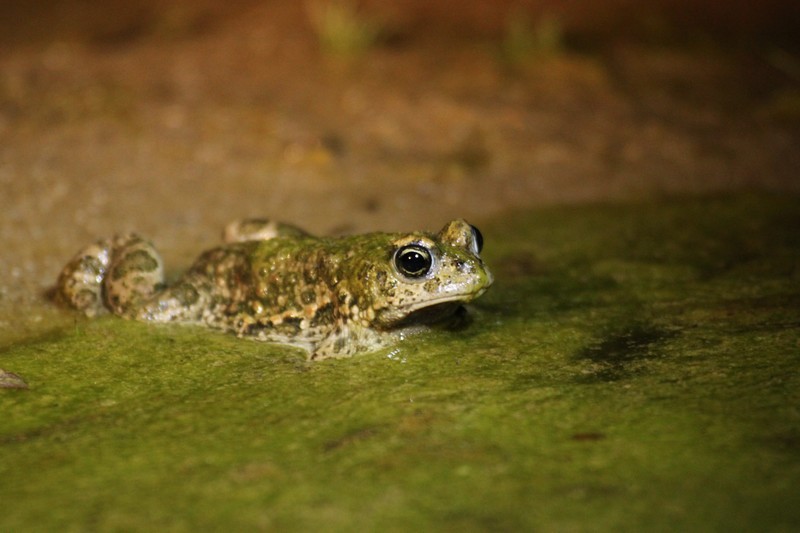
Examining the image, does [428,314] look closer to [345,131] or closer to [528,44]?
[345,131]

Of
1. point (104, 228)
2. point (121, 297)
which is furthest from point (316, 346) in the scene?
point (104, 228)

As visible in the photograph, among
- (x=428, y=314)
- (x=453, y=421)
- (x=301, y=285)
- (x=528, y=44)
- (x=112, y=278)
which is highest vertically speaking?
(x=528, y=44)

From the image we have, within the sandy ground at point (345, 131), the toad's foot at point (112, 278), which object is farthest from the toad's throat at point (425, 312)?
the sandy ground at point (345, 131)

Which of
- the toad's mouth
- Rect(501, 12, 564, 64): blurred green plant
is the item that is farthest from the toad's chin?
Rect(501, 12, 564, 64): blurred green plant

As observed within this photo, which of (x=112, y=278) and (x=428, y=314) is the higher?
(x=112, y=278)

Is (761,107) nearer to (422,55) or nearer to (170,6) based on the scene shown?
(422,55)

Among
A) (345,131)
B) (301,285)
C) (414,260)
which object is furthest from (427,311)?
(345,131)

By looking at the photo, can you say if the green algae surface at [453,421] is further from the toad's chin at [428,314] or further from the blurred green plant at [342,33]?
the blurred green plant at [342,33]
